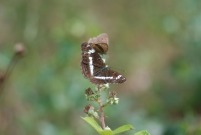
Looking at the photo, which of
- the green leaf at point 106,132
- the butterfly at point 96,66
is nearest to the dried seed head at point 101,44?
the butterfly at point 96,66

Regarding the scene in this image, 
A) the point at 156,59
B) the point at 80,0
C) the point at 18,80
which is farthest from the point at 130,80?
the point at 18,80

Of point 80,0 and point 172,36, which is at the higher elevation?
point 80,0

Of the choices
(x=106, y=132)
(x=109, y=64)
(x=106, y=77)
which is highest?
(x=109, y=64)

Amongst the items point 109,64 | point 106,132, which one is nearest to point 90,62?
point 106,132

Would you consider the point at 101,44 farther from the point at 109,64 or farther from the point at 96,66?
the point at 109,64

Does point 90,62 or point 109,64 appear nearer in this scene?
point 90,62


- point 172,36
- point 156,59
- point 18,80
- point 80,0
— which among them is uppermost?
Result: point 80,0

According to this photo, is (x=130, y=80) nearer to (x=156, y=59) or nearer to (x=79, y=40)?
(x=156, y=59)
